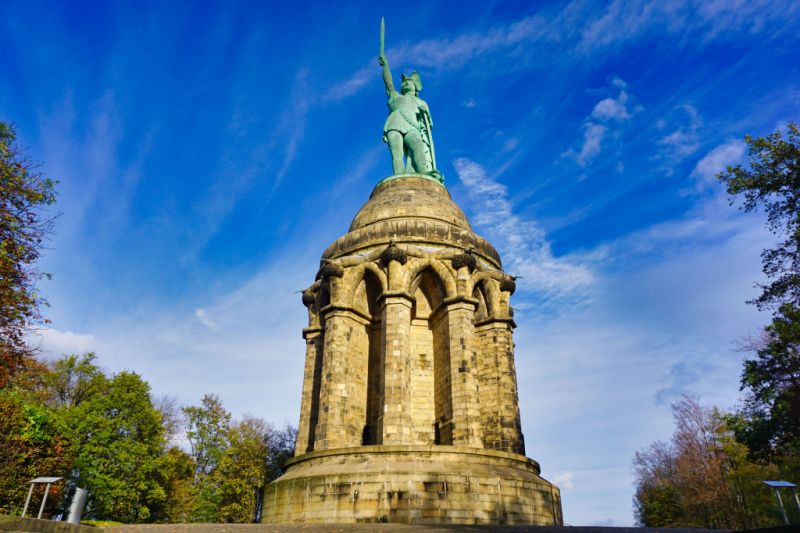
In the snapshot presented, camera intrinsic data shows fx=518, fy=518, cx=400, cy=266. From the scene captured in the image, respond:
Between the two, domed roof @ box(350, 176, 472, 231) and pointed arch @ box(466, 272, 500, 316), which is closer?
pointed arch @ box(466, 272, 500, 316)

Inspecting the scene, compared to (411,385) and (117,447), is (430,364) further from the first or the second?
(117,447)

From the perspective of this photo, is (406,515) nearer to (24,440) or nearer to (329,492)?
(329,492)

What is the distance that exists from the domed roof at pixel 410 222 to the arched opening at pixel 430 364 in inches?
71.2

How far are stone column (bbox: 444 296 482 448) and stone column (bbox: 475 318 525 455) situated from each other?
165 cm

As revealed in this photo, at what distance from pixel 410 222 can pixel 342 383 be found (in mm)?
6446

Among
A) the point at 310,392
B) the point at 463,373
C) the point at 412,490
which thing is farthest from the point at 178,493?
the point at 412,490

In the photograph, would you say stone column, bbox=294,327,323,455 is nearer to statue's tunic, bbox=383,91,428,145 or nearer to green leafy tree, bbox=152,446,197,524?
statue's tunic, bbox=383,91,428,145

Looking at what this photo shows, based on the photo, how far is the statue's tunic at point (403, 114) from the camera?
24016mm

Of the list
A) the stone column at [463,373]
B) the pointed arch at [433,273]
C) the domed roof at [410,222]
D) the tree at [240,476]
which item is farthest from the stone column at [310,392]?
the tree at [240,476]

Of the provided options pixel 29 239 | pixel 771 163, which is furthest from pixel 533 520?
pixel 29 239

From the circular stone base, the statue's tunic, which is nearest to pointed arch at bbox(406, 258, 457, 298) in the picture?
the circular stone base

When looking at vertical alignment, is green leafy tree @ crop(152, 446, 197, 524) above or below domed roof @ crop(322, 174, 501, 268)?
below

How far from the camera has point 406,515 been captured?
11859 millimetres

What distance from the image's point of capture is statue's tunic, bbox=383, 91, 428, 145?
24.0 m
